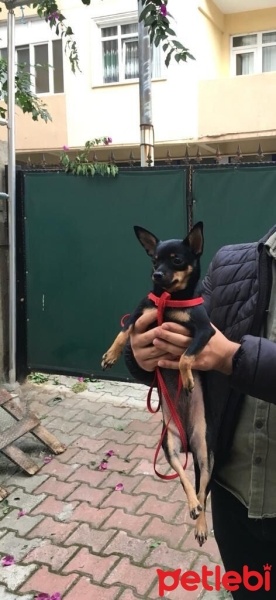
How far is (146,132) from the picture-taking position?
19.9 feet

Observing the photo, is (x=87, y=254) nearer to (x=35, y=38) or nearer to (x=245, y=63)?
(x=35, y=38)

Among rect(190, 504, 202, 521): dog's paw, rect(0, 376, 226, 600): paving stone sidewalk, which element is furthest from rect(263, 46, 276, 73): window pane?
rect(190, 504, 202, 521): dog's paw

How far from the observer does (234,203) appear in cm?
469

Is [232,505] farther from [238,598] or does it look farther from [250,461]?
[238,598]

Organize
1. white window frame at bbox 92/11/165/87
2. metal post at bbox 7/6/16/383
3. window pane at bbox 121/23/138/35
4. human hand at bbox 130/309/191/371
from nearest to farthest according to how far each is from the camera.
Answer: human hand at bbox 130/309/191/371
metal post at bbox 7/6/16/383
white window frame at bbox 92/11/165/87
window pane at bbox 121/23/138/35

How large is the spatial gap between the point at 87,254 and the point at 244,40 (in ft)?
37.3

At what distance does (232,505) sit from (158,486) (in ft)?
7.04

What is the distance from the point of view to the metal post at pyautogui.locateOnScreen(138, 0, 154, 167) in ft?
19.8

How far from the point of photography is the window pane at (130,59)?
13383mm

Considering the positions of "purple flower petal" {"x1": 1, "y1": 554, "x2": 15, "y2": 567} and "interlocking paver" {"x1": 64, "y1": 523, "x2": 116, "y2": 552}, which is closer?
"purple flower petal" {"x1": 1, "y1": 554, "x2": 15, "y2": 567}

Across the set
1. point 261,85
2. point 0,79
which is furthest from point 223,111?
point 0,79

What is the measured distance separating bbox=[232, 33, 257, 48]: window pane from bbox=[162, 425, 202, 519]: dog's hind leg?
561 inches

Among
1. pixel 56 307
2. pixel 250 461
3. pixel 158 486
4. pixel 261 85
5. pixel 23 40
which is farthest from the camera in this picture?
pixel 23 40

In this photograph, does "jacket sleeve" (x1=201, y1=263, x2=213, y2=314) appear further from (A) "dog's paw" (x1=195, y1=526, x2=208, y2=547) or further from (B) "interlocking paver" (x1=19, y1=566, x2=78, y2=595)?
(B) "interlocking paver" (x1=19, y1=566, x2=78, y2=595)
